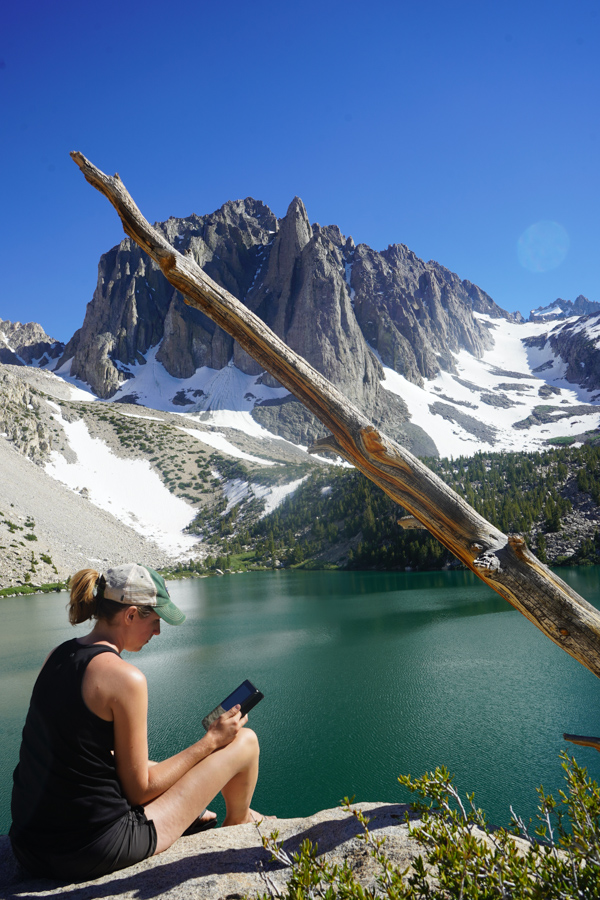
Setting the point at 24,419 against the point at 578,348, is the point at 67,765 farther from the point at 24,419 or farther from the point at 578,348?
the point at 578,348

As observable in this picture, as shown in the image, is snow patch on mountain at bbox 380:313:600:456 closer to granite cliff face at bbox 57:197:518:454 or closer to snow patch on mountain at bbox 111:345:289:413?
granite cliff face at bbox 57:197:518:454

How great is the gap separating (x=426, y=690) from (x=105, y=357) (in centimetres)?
9592

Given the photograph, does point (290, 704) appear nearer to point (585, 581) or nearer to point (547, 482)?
point (585, 581)

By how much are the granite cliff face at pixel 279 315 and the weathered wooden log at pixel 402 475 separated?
78701mm

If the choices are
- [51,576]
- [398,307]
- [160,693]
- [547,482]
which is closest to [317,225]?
[398,307]

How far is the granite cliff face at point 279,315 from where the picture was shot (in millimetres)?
88625

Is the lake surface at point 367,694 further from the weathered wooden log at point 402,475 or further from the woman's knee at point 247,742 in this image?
the weathered wooden log at point 402,475

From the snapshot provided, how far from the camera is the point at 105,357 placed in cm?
9375

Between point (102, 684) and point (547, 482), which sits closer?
point (102, 684)

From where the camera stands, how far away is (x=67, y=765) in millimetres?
1932

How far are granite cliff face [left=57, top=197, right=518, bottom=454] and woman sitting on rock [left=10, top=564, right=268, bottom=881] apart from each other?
79.4 m

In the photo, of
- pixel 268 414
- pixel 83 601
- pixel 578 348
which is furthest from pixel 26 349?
pixel 578 348

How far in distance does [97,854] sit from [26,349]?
13219 cm

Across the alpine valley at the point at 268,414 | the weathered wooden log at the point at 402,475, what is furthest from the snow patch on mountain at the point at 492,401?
the weathered wooden log at the point at 402,475
